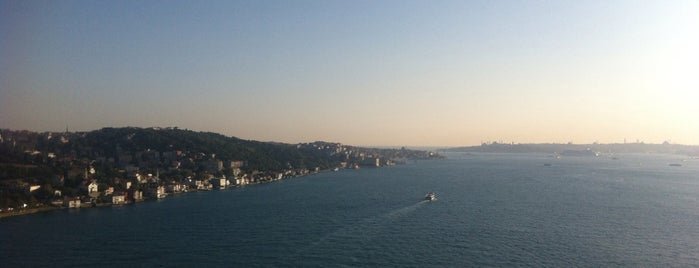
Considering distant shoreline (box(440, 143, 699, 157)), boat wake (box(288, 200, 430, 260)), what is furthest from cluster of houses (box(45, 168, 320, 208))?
distant shoreline (box(440, 143, 699, 157))

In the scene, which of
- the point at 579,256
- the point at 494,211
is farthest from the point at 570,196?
the point at 579,256

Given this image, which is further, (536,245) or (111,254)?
(536,245)

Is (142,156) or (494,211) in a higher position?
(142,156)

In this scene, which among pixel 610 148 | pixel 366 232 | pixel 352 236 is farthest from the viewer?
pixel 610 148

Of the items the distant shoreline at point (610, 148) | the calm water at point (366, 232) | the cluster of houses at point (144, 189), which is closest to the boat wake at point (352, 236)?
the calm water at point (366, 232)

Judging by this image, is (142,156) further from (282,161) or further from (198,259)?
(198,259)

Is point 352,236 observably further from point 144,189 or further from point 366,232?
point 144,189

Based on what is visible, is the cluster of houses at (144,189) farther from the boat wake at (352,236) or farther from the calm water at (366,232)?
the boat wake at (352,236)

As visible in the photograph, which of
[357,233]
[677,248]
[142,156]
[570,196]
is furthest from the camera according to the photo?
[142,156]

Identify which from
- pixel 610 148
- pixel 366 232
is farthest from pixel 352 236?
pixel 610 148

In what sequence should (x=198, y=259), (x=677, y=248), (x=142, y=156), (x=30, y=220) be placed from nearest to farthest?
1. (x=198, y=259)
2. (x=677, y=248)
3. (x=30, y=220)
4. (x=142, y=156)
